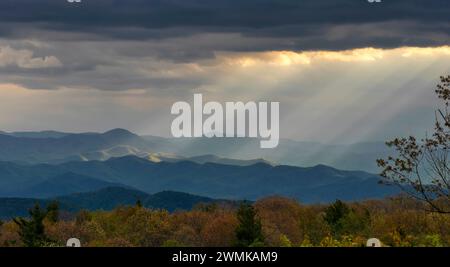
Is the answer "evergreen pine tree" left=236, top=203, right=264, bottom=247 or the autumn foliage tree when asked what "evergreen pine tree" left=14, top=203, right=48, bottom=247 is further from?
the autumn foliage tree

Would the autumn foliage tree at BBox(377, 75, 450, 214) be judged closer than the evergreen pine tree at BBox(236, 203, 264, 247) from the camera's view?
Yes

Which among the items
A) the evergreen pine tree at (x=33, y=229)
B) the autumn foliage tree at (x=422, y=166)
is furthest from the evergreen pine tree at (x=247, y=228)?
the autumn foliage tree at (x=422, y=166)

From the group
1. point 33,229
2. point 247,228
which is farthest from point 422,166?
point 33,229

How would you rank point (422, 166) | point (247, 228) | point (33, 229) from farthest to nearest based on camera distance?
1. point (33, 229)
2. point (247, 228)
3. point (422, 166)

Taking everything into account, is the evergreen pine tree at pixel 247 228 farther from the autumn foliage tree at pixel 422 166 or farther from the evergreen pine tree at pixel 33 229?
the autumn foliage tree at pixel 422 166

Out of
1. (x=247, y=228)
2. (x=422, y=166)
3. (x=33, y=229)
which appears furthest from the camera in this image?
(x=33, y=229)

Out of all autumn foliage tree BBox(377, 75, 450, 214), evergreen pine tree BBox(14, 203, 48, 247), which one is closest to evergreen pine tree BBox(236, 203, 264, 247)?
evergreen pine tree BBox(14, 203, 48, 247)

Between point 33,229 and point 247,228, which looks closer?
point 247,228

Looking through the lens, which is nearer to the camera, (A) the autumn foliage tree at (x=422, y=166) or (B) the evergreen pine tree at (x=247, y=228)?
(A) the autumn foliage tree at (x=422, y=166)

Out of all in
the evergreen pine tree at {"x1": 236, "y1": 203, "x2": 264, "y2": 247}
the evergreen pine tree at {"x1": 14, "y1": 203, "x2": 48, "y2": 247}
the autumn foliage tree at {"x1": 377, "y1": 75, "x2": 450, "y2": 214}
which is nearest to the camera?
the autumn foliage tree at {"x1": 377, "y1": 75, "x2": 450, "y2": 214}

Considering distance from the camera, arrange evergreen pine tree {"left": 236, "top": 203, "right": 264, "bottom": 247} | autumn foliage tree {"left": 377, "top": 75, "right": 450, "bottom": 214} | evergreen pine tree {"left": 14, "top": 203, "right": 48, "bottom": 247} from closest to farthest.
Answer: autumn foliage tree {"left": 377, "top": 75, "right": 450, "bottom": 214} < evergreen pine tree {"left": 236, "top": 203, "right": 264, "bottom": 247} < evergreen pine tree {"left": 14, "top": 203, "right": 48, "bottom": 247}

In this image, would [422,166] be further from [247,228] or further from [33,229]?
[33,229]
